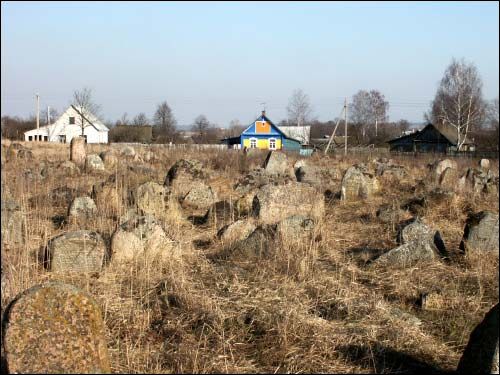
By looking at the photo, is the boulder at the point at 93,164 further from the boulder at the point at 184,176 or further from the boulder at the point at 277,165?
the boulder at the point at 277,165

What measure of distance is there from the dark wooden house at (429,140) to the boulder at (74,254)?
3158cm

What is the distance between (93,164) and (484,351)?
13541 mm

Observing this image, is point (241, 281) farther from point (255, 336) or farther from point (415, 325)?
point (415, 325)

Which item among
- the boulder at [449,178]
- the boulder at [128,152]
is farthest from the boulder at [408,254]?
the boulder at [128,152]

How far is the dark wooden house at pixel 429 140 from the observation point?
3641 cm

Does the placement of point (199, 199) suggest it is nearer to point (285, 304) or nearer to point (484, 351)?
point (285, 304)

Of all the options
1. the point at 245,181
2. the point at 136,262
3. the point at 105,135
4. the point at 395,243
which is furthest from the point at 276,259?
the point at 105,135

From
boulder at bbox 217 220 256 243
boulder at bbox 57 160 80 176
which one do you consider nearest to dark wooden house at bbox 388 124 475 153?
boulder at bbox 57 160 80 176

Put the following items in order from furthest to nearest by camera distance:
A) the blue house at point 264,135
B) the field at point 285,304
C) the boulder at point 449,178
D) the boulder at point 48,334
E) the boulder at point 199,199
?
the blue house at point 264,135
the boulder at point 449,178
the boulder at point 199,199
the field at point 285,304
the boulder at point 48,334

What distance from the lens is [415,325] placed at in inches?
167

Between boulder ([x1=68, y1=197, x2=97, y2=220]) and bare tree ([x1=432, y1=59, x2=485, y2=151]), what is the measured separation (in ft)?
78.0

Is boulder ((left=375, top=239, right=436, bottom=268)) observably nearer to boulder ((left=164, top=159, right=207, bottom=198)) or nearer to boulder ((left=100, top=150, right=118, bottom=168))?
boulder ((left=164, top=159, right=207, bottom=198))

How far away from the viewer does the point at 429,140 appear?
1545 inches

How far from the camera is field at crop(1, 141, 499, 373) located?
362 cm
